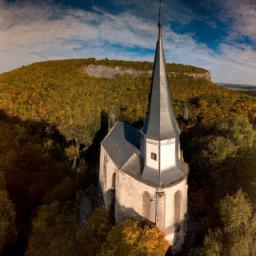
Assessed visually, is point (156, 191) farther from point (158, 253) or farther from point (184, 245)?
point (184, 245)

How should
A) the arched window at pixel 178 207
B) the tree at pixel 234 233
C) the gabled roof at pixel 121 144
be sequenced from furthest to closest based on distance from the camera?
the gabled roof at pixel 121 144
the arched window at pixel 178 207
the tree at pixel 234 233

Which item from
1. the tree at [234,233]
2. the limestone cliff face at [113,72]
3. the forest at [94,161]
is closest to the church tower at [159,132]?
the forest at [94,161]

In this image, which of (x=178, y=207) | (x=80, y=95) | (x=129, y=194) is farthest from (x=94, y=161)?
(x=178, y=207)

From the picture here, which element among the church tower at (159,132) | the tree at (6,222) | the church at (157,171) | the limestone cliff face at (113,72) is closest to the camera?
the church tower at (159,132)

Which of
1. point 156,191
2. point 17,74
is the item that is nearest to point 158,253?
point 156,191

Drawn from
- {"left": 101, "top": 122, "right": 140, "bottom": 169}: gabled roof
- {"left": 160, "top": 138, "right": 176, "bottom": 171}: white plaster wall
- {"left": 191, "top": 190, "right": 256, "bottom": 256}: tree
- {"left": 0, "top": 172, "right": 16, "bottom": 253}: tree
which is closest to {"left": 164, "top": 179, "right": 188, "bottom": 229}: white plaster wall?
{"left": 160, "top": 138, "right": 176, "bottom": 171}: white plaster wall

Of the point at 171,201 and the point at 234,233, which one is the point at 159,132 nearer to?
the point at 171,201

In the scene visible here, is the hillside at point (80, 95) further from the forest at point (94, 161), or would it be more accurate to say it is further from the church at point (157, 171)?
the church at point (157, 171)

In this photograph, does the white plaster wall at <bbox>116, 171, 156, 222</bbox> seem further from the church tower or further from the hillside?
the hillside
